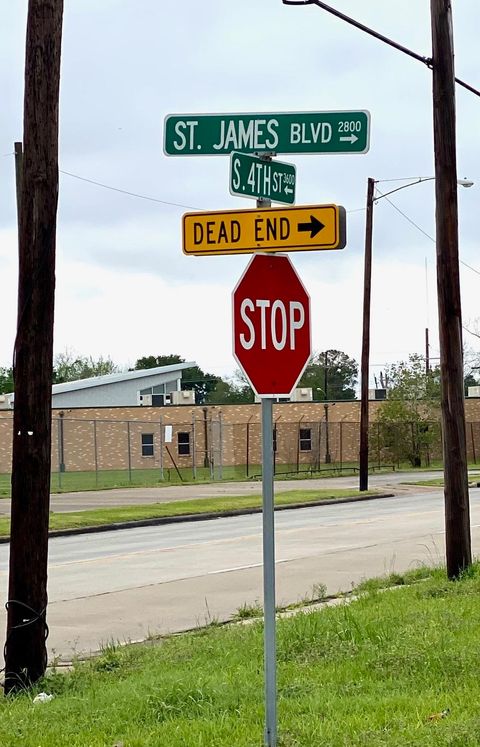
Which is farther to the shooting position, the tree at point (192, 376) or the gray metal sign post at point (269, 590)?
the tree at point (192, 376)

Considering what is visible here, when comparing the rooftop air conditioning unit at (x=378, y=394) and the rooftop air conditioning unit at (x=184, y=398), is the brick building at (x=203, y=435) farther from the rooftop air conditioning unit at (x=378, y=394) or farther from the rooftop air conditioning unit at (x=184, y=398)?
the rooftop air conditioning unit at (x=378, y=394)

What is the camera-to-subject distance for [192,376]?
130375 millimetres

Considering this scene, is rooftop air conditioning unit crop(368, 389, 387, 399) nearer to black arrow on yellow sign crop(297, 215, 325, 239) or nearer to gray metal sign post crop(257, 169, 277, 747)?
black arrow on yellow sign crop(297, 215, 325, 239)

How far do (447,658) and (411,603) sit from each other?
3.00m

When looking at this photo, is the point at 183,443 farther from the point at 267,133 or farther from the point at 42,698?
the point at 267,133

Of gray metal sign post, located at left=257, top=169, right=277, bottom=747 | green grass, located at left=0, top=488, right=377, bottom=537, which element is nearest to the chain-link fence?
green grass, located at left=0, top=488, right=377, bottom=537

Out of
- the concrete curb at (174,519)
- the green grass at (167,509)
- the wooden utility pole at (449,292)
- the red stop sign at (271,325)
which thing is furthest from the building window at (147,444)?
the red stop sign at (271,325)

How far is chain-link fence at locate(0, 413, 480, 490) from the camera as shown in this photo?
57688 mm

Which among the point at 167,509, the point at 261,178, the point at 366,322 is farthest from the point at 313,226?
the point at 366,322

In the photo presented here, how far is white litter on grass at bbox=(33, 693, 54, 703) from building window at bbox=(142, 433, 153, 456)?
52.4 m

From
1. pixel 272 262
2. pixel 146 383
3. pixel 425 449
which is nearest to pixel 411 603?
pixel 272 262

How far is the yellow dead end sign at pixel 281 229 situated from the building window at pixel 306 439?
190ft

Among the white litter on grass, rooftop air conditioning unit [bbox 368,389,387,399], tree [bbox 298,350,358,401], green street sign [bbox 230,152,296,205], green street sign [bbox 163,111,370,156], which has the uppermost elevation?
tree [bbox 298,350,358,401]

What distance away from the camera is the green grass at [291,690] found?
235 inches
